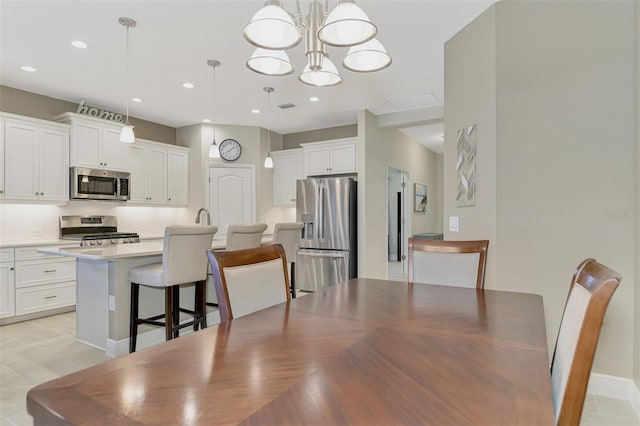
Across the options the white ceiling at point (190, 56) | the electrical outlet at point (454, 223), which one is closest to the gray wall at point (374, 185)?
the white ceiling at point (190, 56)

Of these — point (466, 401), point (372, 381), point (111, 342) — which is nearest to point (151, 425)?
point (372, 381)

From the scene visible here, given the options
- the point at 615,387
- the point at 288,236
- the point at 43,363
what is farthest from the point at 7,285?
the point at 615,387

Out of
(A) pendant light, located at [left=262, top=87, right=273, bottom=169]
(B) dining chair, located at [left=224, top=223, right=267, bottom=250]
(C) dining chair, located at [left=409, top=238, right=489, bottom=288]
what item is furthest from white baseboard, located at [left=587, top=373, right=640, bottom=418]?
(A) pendant light, located at [left=262, top=87, right=273, bottom=169]

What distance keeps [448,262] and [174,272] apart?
6.01ft

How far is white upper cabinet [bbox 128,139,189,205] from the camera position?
5.13 metres

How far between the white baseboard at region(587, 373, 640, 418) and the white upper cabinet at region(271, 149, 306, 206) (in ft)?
14.7

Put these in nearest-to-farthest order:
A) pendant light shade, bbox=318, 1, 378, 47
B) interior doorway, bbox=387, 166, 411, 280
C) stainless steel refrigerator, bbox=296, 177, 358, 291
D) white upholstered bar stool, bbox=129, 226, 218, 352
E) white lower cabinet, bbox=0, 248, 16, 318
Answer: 1. pendant light shade, bbox=318, 1, 378, 47
2. white upholstered bar stool, bbox=129, 226, 218, 352
3. white lower cabinet, bbox=0, 248, 16, 318
4. stainless steel refrigerator, bbox=296, 177, 358, 291
5. interior doorway, bbox=387, 166, 411, 280

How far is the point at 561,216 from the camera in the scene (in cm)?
223

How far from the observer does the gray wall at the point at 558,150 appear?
2.09 metres

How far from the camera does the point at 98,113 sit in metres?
4.73

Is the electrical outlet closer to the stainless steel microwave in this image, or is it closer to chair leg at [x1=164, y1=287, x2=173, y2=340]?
chair leg at [x1=164, y1=287, x2=173, y2=340]

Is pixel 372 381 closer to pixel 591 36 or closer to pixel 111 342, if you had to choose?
pixel 591 36

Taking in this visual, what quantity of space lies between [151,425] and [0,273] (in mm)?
4247

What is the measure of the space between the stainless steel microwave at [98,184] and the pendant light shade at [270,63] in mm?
3556
